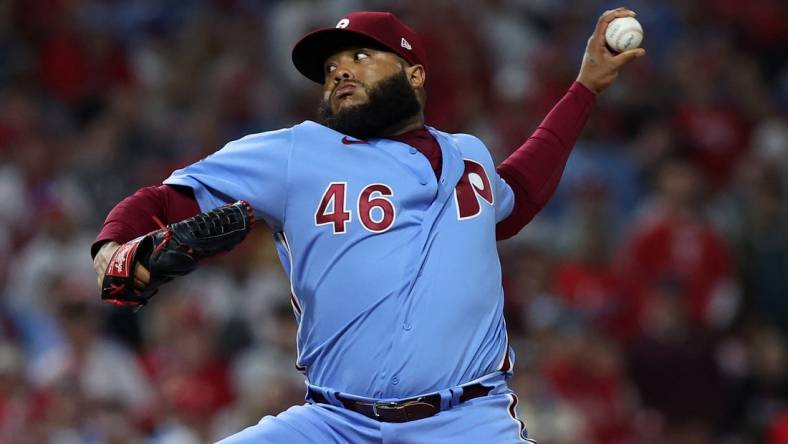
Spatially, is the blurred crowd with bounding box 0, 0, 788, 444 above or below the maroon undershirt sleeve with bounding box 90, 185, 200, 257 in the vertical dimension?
below

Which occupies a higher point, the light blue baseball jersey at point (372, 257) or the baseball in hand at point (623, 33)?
the baseball in hand at point (623, 33)

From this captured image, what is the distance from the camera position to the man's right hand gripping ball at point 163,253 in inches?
155

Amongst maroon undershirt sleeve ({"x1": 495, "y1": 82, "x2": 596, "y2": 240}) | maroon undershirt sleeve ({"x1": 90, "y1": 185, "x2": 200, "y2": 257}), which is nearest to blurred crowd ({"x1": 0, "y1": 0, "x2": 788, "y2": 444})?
maroon undershirt sleeve ({"x1": 495, "y1": 82, "x2": 596, "y2": 240})

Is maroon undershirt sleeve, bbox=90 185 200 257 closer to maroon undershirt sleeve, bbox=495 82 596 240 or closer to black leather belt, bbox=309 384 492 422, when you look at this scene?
black leather belt, bbox=309 384 492 422

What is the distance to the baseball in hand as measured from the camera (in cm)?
498

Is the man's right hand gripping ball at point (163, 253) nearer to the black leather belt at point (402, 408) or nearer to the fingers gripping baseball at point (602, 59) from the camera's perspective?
the black leather belt at point (402, 408)

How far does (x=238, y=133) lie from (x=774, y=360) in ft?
12.7

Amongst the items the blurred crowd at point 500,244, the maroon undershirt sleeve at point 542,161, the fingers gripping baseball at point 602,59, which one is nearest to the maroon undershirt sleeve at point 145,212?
the maroon undershirt sleeve at point 542,161

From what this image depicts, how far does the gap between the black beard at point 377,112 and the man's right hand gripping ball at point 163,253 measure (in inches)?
25.2

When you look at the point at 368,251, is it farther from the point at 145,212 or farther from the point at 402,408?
the point at 145,212

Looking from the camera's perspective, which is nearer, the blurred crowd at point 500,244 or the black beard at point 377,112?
the black beard at point 377,112

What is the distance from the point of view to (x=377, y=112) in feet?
14.9

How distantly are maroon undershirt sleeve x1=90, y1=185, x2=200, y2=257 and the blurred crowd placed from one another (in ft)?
10.5

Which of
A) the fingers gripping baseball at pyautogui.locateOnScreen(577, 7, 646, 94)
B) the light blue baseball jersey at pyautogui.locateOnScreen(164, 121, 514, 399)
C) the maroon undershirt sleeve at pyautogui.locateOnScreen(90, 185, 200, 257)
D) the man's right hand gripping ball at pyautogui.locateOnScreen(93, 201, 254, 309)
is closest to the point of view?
the man's right hand gripping ball at pyautogui.locateOnScreen(93, 201, 254, 309)
